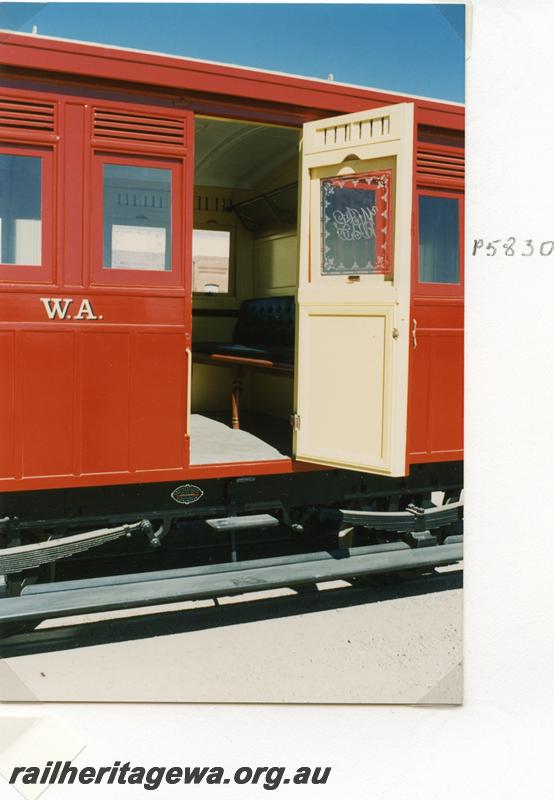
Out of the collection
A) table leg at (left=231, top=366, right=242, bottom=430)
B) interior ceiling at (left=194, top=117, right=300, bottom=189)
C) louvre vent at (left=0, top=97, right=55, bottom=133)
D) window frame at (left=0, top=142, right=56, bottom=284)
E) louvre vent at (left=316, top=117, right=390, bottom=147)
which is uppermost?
interior ceiling at (left=194, top=117, right=300, bottom=189)

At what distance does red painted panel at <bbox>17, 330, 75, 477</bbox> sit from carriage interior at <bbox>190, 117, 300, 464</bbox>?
5.50ft

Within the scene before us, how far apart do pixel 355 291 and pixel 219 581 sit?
6.09ft

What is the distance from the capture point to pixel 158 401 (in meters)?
4.34

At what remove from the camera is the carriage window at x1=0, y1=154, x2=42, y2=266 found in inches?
157

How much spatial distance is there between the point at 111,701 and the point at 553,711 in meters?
2.21

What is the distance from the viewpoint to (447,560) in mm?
4957

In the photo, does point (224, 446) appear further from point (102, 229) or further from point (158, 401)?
point (102, 229)

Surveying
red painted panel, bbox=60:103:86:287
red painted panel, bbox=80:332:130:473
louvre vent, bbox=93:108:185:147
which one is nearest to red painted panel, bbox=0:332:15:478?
red painted panel, bbox=80:332:130:473

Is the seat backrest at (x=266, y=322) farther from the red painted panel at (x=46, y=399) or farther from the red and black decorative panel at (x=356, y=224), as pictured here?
the red painted panel at (x=46, y=399)

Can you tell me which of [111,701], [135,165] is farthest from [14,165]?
[111,701]

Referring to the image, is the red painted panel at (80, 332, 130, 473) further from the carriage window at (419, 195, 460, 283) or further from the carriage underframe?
the carriage window at (419, 195, 460, 283)

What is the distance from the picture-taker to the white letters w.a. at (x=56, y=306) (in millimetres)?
4078

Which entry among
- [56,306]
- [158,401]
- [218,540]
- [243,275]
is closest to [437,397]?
[158,401]

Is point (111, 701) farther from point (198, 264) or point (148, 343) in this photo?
point (198, 264)
